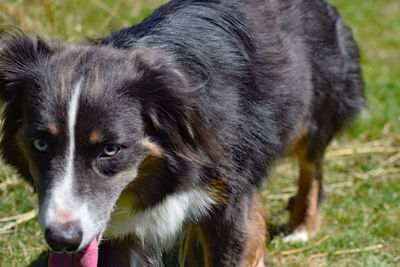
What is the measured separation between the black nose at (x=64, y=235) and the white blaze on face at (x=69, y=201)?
2cm

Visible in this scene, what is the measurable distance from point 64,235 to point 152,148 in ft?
2.06

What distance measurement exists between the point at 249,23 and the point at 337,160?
2612mm

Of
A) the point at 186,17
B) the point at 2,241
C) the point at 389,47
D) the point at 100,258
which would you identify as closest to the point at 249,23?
the point at 186,17

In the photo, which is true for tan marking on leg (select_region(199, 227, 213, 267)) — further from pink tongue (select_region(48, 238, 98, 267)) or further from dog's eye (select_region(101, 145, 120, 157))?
dog's eye (select_region(101, 145, 120, 157))

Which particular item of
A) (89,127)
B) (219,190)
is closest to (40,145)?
(89,127)

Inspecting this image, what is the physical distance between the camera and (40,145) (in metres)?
2.72

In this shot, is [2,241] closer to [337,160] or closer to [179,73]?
[179,73]

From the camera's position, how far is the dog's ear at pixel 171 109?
9.34 feet

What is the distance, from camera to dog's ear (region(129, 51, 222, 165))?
112 inches

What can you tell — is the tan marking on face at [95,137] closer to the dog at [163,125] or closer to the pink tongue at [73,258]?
the dog at [163,125]

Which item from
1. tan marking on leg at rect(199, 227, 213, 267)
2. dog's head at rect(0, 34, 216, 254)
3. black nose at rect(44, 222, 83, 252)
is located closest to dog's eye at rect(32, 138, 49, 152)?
dog's head at rect(0, 34, 216, 254)

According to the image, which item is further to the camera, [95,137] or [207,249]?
[207,249]

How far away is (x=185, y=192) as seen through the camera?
3104mm

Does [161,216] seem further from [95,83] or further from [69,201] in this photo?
[95,83]
